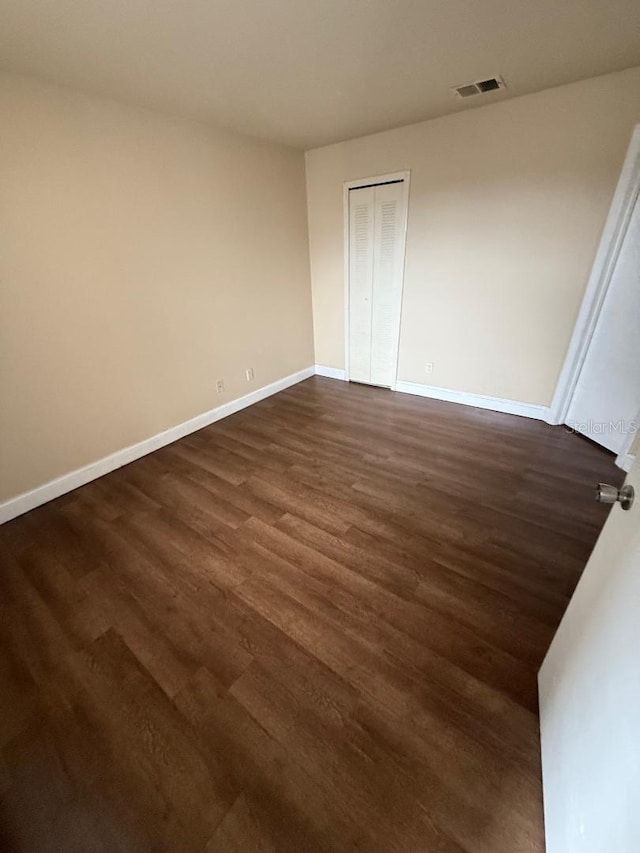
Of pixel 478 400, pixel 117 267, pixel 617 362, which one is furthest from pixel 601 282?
pixel 117 267

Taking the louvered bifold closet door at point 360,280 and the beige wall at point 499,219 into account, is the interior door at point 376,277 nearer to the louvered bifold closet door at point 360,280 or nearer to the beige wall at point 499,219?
the louvered bifold closet door at point 360,280

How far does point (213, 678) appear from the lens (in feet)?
4.28

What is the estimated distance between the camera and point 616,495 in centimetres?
81

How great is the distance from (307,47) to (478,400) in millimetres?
2817

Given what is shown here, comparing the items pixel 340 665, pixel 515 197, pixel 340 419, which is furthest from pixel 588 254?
pixel 340 665

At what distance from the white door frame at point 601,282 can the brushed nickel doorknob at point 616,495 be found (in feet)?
5.21

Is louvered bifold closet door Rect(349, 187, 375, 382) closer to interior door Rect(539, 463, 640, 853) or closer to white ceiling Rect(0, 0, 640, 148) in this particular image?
white ceiling Rect(0, 0, 640, 148)

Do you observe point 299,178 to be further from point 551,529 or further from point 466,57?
point 551,529

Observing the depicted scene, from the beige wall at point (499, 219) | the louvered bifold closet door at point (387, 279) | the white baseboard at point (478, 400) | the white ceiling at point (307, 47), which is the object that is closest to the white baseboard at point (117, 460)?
the louvered bifold closet door at point (387, 279)

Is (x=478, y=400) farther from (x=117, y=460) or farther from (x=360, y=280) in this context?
(x=117, y=460)

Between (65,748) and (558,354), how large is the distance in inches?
145

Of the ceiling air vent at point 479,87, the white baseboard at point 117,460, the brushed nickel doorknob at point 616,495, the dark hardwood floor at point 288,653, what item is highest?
the ceiling air vent at point 479,87

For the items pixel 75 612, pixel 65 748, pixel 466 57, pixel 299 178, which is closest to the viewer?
pixel 65 748

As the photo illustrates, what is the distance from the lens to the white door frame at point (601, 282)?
222 cm
